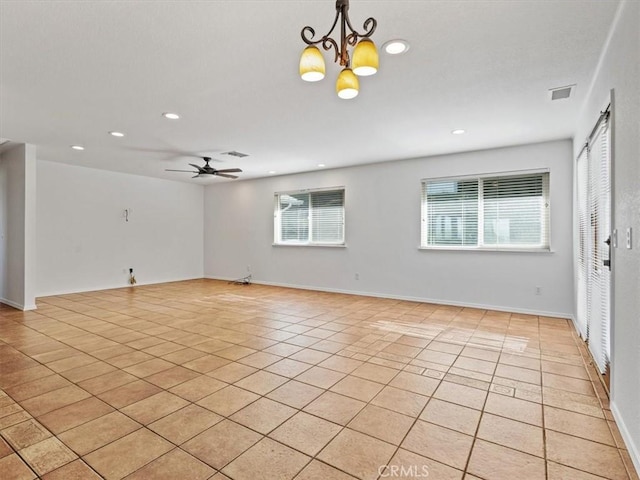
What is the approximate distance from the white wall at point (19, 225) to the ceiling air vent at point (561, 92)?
7.05 metres

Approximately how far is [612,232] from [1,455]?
12.8 ft

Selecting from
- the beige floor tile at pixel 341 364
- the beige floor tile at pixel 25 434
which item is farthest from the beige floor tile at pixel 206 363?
the beige floor tile at pixel 25 434

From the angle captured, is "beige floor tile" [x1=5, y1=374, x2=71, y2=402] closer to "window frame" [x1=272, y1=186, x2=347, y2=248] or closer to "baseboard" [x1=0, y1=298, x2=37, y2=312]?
"baseboard" [x1=0, y1=298, x2=37, y2=312]

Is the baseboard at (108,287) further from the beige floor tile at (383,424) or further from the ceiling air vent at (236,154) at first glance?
the beige floor tile at (383,424)

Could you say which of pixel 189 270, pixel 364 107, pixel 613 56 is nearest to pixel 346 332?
pixel 364 107

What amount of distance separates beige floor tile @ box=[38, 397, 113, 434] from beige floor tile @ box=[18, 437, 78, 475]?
136 mm

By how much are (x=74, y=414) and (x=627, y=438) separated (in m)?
3.37

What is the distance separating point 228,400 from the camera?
7.93ft

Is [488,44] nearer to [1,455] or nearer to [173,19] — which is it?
[173,19]

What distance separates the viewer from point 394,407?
7.59 feet

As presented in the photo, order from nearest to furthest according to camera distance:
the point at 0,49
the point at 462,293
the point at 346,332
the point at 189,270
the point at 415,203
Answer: the point at 0,49 < the point at 346,332 < the point at 462,293 < the point at 415,203 < the point at 189,270

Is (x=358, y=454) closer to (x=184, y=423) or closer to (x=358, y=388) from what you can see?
(x=358, y=388)

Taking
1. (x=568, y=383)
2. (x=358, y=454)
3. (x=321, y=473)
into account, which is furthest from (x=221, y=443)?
(x=568, y=383)

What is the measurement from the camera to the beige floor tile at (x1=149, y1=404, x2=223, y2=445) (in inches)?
78.6
